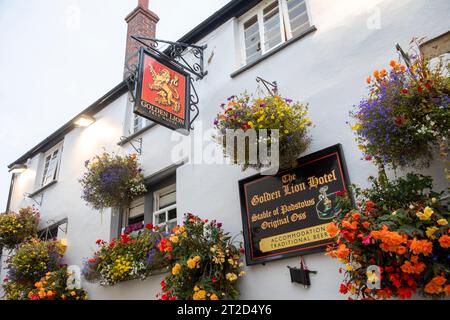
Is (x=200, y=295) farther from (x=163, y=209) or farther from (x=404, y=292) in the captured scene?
(x=163, y=209)

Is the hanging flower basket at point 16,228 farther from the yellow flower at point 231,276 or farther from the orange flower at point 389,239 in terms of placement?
the orange flower at point 389,239

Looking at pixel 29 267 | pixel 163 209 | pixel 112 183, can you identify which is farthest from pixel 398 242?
pixel 29 267

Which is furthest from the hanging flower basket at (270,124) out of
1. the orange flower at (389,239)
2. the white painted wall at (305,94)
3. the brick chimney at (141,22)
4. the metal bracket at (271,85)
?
the brick chimney at (141,22)

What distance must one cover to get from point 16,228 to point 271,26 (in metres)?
7.82

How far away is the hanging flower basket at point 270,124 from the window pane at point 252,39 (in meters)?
2.40

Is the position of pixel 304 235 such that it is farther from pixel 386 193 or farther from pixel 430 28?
pixel 430 28

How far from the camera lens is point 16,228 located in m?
9.73

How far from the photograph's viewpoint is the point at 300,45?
249 inches

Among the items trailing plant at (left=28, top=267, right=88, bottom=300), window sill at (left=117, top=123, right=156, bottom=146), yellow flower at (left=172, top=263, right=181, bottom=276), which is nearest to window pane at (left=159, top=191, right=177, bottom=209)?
window sill at (left=117, top=123, right=156, bottom=146)

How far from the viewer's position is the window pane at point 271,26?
7.14 m
